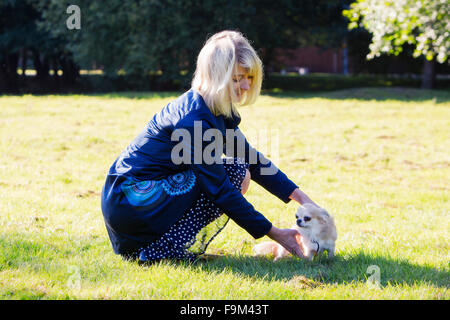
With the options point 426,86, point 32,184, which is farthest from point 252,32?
point 32,184

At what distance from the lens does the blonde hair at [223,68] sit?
289 centimetres

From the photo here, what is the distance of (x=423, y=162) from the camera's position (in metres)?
7.05

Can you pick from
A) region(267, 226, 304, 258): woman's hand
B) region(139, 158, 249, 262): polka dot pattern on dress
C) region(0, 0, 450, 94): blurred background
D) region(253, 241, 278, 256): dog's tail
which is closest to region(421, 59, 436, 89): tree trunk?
region(0, 0, 450, 94): blurred background

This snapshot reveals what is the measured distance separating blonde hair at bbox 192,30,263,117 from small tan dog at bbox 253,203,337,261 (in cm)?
78

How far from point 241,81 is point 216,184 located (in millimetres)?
619

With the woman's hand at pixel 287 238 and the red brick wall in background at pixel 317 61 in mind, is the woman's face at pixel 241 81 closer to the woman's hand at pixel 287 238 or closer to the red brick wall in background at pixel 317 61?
the woman's hand at pixel 287 238

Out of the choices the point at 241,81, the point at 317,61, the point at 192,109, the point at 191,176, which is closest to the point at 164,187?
the point at 191,176

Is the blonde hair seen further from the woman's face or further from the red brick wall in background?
the red brick wall in background

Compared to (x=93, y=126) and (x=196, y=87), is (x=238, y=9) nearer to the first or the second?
(x=93, y=126)

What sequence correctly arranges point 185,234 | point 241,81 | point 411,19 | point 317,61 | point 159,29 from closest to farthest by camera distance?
1. point 241,81
2. point 185,234
3. point 411,19
4. point 159,29
5. point 317,61

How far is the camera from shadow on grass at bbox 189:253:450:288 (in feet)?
9.69

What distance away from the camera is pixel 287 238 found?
311cm

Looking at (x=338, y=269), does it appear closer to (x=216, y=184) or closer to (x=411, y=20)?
(x=216, y=184)

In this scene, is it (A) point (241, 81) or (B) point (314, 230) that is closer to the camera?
(A) point (241, 81)
